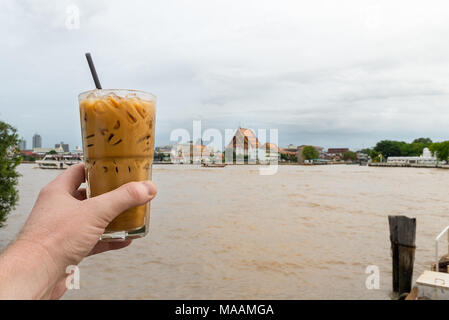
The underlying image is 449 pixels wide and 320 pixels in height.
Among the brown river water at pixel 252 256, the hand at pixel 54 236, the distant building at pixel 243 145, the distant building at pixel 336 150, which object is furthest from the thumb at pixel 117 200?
the distant building at pixel 336 150

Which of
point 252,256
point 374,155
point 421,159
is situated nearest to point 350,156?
point 374,155

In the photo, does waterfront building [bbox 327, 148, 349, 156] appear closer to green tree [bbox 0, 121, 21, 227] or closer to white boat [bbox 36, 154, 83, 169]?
white boat [bbox 36, 154, 83, 169]

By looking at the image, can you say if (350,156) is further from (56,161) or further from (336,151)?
(56,161)

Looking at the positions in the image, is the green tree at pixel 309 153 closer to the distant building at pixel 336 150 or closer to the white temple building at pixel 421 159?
the white temple building at pixel 421 159

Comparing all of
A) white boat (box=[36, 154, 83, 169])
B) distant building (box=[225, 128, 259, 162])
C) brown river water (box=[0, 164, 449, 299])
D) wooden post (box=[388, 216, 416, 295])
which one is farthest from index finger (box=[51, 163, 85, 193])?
distant building (box=[225, 128, 259, 162])

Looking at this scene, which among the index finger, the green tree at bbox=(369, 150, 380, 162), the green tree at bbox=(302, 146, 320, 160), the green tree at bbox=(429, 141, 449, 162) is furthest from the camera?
the green tree at bbox=(369, 150, 380, 162)

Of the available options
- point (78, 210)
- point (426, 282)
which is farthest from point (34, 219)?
point (426, 282)
